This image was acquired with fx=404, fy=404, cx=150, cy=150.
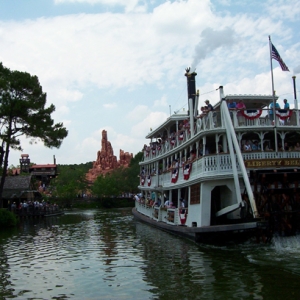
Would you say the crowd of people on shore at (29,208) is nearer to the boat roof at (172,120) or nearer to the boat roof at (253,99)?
the boat roof at (172,120)

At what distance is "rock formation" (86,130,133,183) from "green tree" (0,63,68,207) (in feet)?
189

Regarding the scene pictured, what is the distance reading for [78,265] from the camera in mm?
13211

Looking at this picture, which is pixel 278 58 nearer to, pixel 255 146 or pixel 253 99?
pixel 253 99

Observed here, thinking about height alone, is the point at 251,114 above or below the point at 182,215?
above

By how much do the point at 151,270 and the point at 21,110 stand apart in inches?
759

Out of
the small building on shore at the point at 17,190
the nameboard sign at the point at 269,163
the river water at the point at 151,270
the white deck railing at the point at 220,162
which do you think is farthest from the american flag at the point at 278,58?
the small building on shore at the point at 17,190

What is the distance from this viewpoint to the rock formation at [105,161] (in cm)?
8888

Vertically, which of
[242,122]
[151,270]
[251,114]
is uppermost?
[251,114]

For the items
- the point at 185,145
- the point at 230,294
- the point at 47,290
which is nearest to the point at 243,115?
the point at 185,145

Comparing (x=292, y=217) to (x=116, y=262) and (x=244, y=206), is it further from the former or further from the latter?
(x=116, y=262)

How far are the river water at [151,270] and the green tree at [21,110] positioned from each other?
39.3ft

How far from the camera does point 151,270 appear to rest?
477 inches

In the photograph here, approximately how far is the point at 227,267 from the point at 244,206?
12.5 ft

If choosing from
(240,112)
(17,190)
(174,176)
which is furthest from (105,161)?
(240,112)
